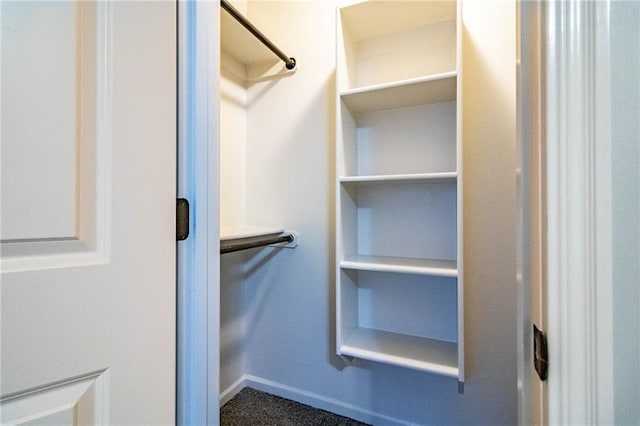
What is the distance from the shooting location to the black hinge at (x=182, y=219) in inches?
24.2

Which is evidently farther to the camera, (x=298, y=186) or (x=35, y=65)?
(x=298, y=186)

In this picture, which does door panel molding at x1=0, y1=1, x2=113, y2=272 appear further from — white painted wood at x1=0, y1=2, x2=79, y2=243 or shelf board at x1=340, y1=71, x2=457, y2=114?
shelf board at x1=340, y1=71, x2=457, y2=114

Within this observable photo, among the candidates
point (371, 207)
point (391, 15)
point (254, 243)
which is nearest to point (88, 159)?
point (254, 243)

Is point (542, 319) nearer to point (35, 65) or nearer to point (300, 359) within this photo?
point (35, 65)

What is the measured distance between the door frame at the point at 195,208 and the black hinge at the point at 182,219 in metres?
0.01

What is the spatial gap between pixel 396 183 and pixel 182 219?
0.99 m

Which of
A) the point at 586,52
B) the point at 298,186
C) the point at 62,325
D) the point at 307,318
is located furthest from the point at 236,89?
the point at 586,52

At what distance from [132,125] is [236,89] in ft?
4.08

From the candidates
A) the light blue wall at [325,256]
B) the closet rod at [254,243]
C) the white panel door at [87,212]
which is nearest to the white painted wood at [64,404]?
the white panel door at [87,212]

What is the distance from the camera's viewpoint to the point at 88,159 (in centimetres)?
47

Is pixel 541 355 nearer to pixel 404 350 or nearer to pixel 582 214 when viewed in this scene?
pixel 582 214

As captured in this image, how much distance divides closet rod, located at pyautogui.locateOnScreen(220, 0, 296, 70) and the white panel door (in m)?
0.71

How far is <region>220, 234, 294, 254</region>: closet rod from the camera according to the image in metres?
1.10

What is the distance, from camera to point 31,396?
410 millimetres
